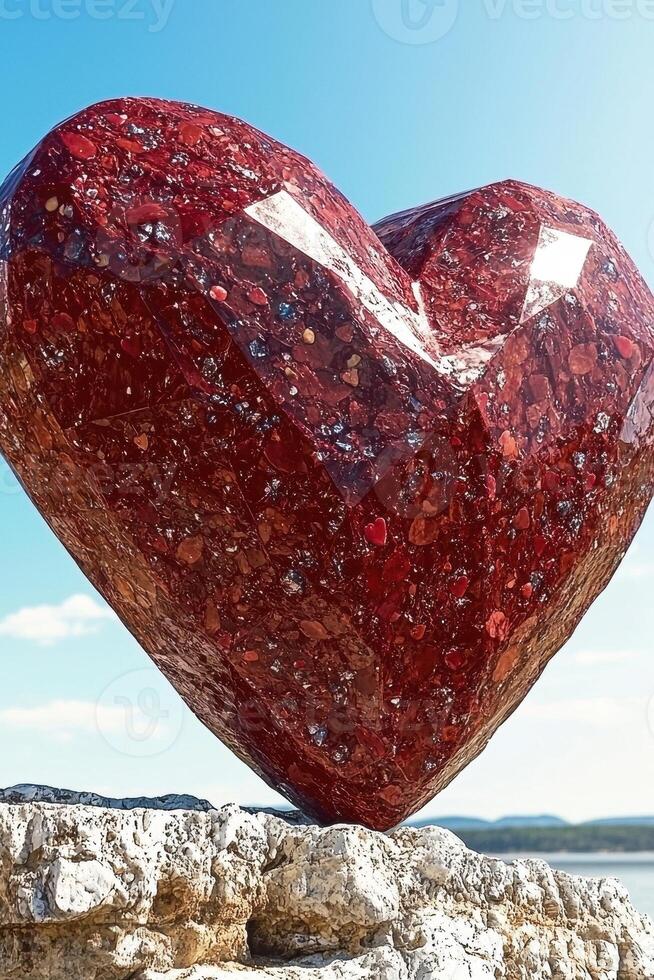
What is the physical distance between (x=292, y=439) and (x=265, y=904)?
46.3 inches

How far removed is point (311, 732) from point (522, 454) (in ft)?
3.30

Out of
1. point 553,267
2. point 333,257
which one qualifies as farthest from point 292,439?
point 553,267

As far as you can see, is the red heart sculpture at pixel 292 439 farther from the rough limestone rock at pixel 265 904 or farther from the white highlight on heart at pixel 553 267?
the rough limestone rock at pixel 265 904

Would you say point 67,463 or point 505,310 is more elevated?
point 505,310

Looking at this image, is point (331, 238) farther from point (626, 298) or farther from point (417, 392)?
point (626, 298)

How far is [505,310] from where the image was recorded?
348cm

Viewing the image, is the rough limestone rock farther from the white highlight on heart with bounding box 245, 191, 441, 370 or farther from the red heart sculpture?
the white highlight on heart with bounding box 245, 191, 441, 370

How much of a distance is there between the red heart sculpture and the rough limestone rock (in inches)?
17.7

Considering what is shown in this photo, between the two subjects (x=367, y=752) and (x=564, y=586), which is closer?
(x=367, y=752)

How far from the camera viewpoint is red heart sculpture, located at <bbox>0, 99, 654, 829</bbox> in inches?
121

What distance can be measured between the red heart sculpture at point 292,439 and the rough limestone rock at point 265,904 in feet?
1.47

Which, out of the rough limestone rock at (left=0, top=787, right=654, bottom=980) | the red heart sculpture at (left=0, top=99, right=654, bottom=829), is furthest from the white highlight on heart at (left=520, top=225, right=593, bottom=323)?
the rough limestone rock at (left=0, top=787, right=654, bottom=980)

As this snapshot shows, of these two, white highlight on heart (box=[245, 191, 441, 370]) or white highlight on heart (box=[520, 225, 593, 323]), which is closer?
white highlight on heart (box=[245, 191, 441, 370])

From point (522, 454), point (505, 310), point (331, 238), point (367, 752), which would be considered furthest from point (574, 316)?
point (367, 752)
